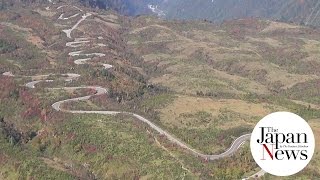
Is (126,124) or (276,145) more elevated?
(276,145)

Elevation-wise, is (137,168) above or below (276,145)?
below

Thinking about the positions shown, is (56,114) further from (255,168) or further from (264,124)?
(264,124)

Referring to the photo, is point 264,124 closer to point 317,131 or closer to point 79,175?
point 79,175

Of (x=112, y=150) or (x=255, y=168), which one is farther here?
(x=112, y=150)

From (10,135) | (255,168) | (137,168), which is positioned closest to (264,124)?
(255,168)

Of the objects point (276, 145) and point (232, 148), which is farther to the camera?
point (232, 148)

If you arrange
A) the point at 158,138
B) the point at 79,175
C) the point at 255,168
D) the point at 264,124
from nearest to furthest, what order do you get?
the point at 264,124, the point at 255,168, the point at 79,175, the point at 158,138

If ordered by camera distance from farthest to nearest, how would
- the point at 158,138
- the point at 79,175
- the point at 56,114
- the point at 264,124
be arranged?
the point at 56,114 → the point at 158,138 → the point at 79,175 → the point at 264,124

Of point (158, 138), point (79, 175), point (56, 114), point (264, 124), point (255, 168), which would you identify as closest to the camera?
point (264, 124)

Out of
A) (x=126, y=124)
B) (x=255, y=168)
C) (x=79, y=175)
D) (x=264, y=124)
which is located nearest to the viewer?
(x=264, y=124)

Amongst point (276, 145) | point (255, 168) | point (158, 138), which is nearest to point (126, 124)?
point (158, 138)
